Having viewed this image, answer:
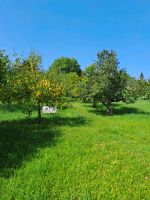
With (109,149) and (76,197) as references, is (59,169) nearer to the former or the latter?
(76,197)

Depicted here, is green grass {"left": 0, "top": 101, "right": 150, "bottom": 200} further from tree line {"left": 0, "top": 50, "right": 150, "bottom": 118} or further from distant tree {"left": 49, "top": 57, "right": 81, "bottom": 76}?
distant tree {"left": 49, "top": 57, "right": 81, "bottom": 76}

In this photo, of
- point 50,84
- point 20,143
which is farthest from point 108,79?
point 20,143

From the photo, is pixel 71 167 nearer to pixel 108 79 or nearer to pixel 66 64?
pixel 108 79

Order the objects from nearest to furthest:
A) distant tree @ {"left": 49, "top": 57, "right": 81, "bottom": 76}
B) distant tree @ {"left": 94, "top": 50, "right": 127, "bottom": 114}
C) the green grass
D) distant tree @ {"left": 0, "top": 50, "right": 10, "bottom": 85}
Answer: the green grass < distant tree @ {"left": 0, "top": 50, "right": 10, "bottom": 85} < distant tree @ {"left": 94, "top": 50, "right": 127, "bottom": 114} < distant tree @ {"left": 49, "top": 57, "right": 81, "bottom": 76}

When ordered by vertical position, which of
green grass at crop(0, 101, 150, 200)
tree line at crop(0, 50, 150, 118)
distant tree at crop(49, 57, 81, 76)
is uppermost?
distant tree at crop(49, 57, 81, 76)

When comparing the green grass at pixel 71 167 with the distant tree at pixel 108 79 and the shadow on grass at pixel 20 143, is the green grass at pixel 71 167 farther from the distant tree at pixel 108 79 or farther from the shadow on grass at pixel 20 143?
the distant tree at pixel 108 79

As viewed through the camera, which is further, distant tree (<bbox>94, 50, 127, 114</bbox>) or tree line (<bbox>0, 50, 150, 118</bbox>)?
distant tree (<bbox>94, 50, 127, 114</bbox>)

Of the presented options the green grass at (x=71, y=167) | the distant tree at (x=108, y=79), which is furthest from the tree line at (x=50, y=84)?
the green grass at (x=71, y=167)

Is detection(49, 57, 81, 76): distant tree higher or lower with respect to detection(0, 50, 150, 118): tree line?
higher

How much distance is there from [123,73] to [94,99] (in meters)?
4.49

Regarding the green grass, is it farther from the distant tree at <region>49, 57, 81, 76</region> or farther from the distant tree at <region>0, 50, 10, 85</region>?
the distant tree at <region>49, 57, 81, 76</region>

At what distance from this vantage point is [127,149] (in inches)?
653

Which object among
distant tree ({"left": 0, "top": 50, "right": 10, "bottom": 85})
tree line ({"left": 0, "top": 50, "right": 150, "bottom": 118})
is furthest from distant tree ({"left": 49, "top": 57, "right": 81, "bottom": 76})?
distant tree ({"left": 0, "top": 50, "right": 10, "bottom": 85})

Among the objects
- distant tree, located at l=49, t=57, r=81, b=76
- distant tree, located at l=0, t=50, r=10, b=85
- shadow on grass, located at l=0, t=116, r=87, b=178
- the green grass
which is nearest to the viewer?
the green grass
